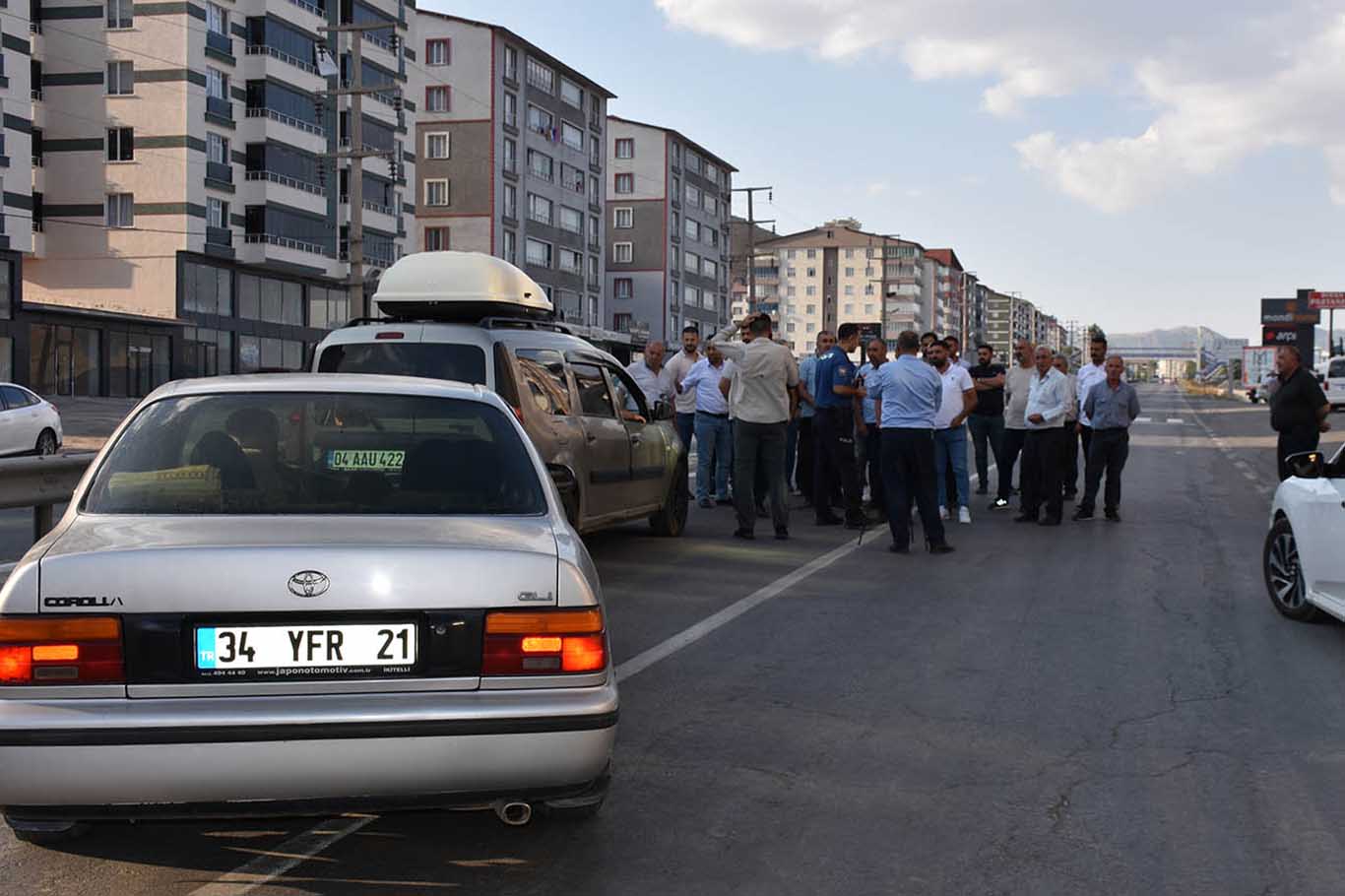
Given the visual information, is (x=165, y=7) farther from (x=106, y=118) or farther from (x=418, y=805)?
(x=418, y=805)

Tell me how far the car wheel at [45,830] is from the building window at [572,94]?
78.6 m

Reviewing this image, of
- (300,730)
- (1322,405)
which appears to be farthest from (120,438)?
(1322,405)

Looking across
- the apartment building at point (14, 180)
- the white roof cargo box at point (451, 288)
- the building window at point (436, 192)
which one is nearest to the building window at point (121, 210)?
the apartment building at point (14, 180)

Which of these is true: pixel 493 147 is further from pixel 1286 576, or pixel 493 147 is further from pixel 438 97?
pixel 1286 576

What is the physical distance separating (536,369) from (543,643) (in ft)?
18.0

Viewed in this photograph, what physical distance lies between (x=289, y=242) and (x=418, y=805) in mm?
54947

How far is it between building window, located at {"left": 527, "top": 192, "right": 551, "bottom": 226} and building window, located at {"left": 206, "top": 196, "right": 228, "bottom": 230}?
2446cm

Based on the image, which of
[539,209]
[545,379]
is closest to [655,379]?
Result: [545,379]

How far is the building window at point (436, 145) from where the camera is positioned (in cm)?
7250

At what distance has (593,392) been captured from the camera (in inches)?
390

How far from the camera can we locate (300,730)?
3307 millimetres

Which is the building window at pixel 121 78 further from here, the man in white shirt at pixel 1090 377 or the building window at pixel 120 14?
the man in white shirt at pixel 1090 377

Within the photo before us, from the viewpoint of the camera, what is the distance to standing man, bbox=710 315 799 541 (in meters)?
11.3

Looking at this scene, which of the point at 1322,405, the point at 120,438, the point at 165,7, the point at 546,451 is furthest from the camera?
the point at 165,7
